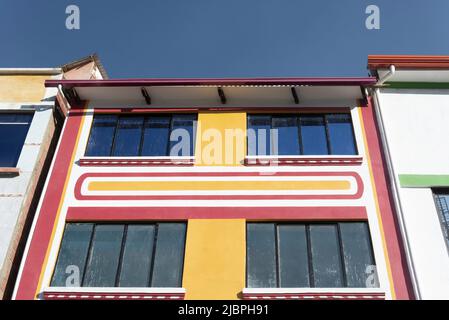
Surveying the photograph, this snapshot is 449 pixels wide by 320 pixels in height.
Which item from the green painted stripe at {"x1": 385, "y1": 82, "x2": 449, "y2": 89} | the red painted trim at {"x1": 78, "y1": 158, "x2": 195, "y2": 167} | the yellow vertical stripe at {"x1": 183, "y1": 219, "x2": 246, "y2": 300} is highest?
the green painted stripe at {"x1": 385, "y1": 82, "x2": 449, "y2": 89}

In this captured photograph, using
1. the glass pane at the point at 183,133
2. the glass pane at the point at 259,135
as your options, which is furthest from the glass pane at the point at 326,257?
the glass pane at the point at 183,133

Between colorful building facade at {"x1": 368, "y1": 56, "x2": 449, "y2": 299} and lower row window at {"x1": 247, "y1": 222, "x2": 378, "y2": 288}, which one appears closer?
lower row window at {"x1": 247, "y1": 222, "x2": 378, "y2": 288}

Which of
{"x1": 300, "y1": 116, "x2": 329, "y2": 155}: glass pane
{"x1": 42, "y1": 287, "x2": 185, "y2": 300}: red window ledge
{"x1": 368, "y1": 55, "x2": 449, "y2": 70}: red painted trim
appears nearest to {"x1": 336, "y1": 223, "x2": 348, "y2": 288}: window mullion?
{"x1": 300, "y1": 116, "x2": 329, "y2": 155}: glass pane

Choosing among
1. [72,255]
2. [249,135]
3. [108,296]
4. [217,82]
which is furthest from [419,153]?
[72,255]

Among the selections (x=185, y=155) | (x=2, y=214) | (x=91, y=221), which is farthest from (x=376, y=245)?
(x=2, y=214)

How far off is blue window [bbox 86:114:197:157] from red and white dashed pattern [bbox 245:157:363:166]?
1.93 metres

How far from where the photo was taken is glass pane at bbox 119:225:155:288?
1100 cm

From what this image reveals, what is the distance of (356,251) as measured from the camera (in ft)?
36.8

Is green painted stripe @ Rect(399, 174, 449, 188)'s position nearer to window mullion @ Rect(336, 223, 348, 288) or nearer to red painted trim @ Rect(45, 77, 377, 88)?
window mullion @ Rect(336, 223, 348, 288)

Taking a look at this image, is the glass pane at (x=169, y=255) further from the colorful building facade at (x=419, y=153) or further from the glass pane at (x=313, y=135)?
the colorful building facade at (x=419, y=153)

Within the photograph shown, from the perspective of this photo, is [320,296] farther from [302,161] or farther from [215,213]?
[302,161]

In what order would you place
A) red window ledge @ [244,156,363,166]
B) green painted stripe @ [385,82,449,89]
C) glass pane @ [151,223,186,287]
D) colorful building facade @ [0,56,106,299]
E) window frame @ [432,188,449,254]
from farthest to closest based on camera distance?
1. green painted stripe @ [385,82,449,89]
2. red window ledge @ [244,156,363,166]
3. colorful building facade @ [0,56,106,299]
4. window frame @ [432,188,449,254]
5. glass pane @ [151,223,186,287]

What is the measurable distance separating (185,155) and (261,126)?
2421 mm
